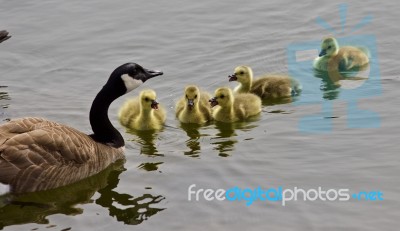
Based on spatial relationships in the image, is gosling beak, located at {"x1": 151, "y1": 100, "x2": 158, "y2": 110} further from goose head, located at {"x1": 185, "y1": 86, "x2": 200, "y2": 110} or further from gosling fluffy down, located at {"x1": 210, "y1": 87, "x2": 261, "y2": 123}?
gosling fluffy down, located at {"x1": 210, "y1": 87, "x2": 261, "y2": 123}

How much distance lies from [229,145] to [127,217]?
83.3 inches

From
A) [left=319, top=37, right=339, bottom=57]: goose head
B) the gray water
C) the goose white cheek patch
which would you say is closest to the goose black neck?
the goose white cheek patch

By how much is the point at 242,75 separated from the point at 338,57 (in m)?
1.62

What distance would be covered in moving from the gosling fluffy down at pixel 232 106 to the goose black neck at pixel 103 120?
4.97 feet

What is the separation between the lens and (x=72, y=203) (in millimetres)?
8734

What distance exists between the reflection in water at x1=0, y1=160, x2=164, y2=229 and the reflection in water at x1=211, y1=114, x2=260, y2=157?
1.39 metres

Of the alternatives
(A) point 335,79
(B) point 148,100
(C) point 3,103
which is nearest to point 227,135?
(B) point 148,100

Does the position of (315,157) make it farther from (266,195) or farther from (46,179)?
(46,179)

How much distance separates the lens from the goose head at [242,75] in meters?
11.2

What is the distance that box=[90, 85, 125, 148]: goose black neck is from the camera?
965 centimetres

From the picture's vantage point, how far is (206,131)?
1070 cm

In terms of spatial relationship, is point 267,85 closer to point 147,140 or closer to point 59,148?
point 147,140

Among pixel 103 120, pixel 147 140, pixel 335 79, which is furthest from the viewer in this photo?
pixel 335 79

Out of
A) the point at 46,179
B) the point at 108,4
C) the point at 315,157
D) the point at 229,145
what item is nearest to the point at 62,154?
the point at 46,179
